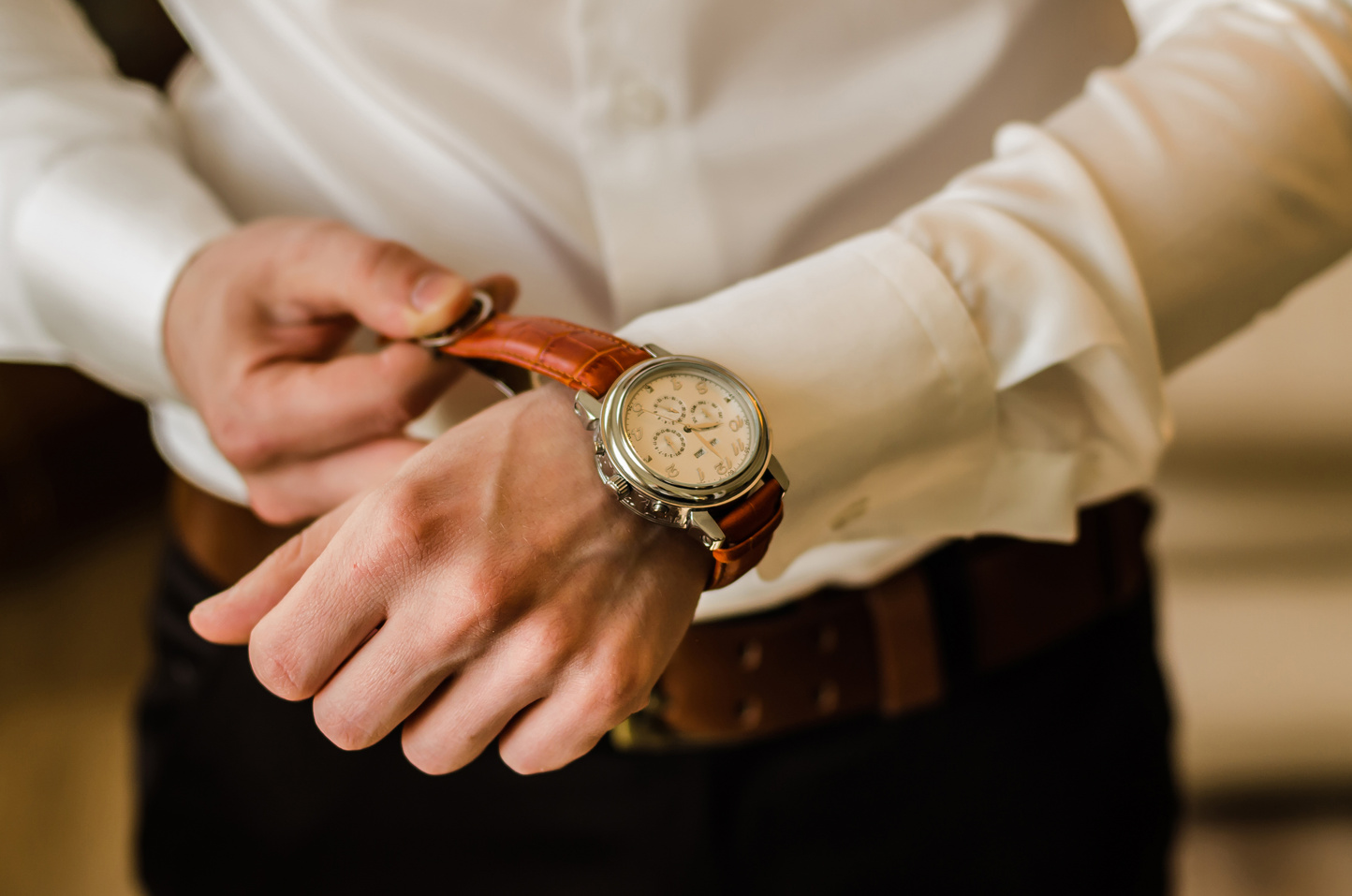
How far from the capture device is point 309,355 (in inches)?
22.4

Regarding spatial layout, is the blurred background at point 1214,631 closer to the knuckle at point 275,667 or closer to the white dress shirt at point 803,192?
the white dress shirt at point 803,192

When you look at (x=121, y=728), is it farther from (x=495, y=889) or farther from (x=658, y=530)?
(x=658, y=530)

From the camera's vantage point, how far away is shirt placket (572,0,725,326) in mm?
607

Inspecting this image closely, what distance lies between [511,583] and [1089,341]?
0.34m

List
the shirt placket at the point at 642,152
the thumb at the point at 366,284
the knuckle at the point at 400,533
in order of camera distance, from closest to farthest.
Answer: the knuckle at the point at 400,533 → the thumb at the point at 366,284 → the shirt placket at the point at 642,152

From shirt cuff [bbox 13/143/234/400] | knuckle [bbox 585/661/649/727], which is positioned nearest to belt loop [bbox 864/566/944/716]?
knuckle [bbox 585/661/649/727]

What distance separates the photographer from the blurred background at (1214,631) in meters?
1.57

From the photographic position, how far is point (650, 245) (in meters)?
0.64

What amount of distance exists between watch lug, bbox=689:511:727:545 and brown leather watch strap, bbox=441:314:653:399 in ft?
0.26

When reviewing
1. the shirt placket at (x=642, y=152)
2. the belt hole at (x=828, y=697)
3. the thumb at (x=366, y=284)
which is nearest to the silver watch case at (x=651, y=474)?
the thumb at (x=366, y=284)

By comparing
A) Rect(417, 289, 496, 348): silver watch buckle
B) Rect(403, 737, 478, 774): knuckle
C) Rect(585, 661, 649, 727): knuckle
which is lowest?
Rect(403, 737, 478, 774): knuckle

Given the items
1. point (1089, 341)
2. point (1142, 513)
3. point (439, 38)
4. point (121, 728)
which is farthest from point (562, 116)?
point (121, 728)

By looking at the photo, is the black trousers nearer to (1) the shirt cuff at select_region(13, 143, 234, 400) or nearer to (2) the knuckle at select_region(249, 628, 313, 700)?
(1) the shirt cuff at select_region(13, 143, 234, 400)

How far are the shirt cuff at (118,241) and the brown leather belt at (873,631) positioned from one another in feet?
0.58
